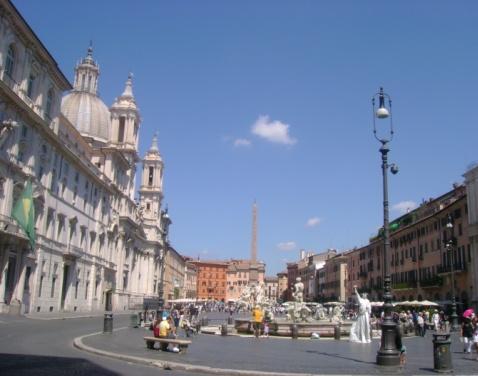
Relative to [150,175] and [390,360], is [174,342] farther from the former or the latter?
[150,175]

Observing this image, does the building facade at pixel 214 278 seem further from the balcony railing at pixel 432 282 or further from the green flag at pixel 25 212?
the green flag at pixel 25 212

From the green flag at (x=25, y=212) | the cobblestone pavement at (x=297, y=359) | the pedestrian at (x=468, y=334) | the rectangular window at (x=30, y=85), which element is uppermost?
the rectangular window at (x=30, y=85)

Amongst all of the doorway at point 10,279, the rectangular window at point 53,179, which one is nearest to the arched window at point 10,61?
the rectangular window at point 53,179

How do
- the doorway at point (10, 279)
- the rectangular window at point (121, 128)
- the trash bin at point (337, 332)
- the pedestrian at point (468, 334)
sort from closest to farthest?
the pedestrian at point (468, 334)
the trash bin at point (337, 332)
the doorway at point (10, 279)
the rectangular window at point (121, 128)

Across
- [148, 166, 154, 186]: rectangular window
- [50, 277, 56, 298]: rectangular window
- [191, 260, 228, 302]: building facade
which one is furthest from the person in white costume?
[191, 260, 228, 302]: building facade

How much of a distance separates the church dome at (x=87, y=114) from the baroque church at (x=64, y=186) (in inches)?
5.6

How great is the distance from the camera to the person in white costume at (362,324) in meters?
21.6

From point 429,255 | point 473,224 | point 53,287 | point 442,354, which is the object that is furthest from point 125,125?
point 442,354

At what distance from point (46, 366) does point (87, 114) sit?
65481mm

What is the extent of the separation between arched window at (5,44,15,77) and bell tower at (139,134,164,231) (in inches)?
2464

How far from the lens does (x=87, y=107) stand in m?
74.1

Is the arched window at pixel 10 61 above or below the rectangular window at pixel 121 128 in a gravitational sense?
below

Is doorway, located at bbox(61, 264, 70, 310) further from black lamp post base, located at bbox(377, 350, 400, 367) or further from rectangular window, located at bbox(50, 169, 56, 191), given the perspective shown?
black lamp post base, located at bbox(377, 350, 400, 367)

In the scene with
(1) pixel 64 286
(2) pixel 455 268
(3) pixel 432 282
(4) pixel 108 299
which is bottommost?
(4) pixel 108 299
